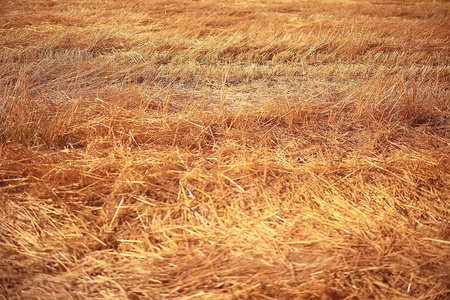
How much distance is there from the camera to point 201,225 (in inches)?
62.0

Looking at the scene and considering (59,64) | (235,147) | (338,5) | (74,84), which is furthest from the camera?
(338,5)

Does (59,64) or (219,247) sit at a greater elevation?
(59,64)

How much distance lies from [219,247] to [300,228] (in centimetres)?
40

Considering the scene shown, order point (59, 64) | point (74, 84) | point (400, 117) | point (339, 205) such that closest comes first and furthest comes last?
point (339, 205) → point (400, 117) → point (74, 84) → point (59, 64)

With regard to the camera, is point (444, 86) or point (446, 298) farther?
point (444, 86)

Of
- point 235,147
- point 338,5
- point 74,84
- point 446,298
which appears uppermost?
point 338,5

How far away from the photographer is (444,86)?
345cm

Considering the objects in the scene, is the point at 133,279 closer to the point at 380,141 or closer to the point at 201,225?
the point at 201,225

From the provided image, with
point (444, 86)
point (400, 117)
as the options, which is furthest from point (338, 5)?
point (400, 117)

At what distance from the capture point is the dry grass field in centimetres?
130

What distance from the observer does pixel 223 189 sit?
1816 mm

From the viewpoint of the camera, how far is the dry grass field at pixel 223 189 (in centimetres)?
130

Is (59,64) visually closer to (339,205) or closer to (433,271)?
(339,205)

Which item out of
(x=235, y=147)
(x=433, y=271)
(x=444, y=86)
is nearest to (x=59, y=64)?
(x=235, y=147)
